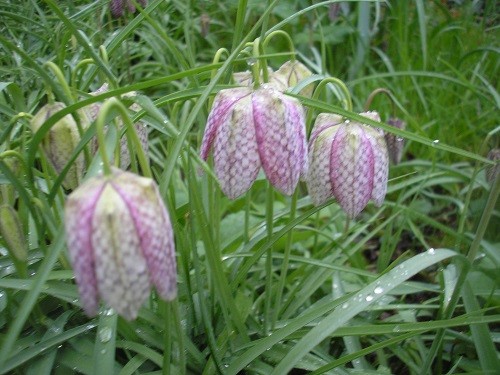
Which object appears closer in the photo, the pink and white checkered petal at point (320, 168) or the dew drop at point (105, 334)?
the dew drop at point (105, 334)

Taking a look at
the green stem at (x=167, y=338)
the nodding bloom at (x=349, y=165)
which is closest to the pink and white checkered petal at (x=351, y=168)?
the nodding bloom at (x=349, y=165)

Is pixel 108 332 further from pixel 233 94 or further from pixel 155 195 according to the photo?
pixel 233 94

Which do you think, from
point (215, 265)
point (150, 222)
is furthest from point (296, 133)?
point (150, 222)

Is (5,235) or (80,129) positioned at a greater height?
(80,129)

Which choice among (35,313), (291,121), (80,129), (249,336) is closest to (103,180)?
(80,129)

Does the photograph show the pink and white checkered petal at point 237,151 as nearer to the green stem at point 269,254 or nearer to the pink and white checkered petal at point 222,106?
the pink and white checkered petal at point 222,106

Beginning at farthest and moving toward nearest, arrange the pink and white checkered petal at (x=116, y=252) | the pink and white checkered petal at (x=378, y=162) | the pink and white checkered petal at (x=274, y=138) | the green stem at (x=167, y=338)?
the pink and white checkered petal at (x=378, y=162) < the pink and white checkered petal at (x=274, y=138) < the green stem at (x=167, y=338) < the pink and white checkered petal at (x=116, y=252)

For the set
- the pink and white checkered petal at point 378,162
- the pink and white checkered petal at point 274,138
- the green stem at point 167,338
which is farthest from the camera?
the pink and white checkered petal at point 378,162

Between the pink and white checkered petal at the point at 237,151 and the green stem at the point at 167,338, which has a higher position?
the pink and white checkered petal at the point at 237,151

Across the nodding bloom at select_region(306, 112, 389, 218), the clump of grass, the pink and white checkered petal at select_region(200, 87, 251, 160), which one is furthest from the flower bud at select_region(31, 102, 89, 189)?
the nodding bloom at select_region(306, 112, 389, 218)
